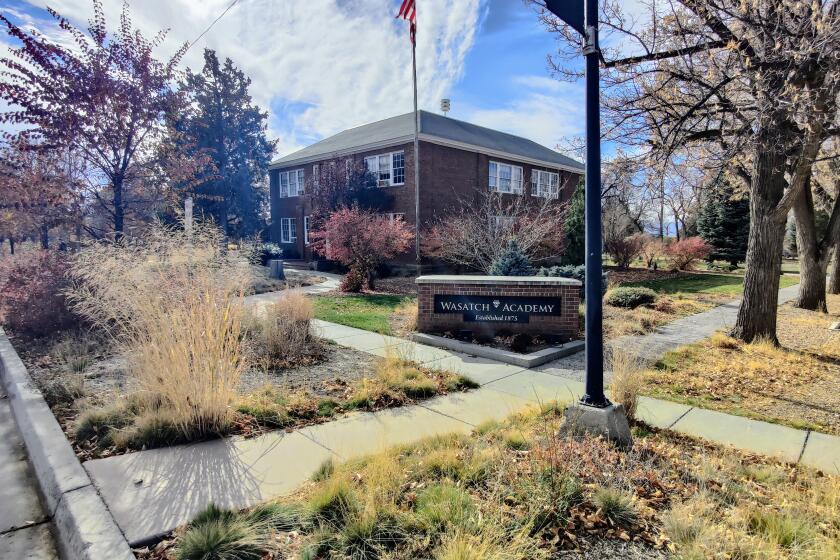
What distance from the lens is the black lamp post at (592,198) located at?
3604 millimetres

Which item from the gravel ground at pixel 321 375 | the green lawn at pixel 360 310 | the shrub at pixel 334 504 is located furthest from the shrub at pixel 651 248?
the shrub at pixel 334 504

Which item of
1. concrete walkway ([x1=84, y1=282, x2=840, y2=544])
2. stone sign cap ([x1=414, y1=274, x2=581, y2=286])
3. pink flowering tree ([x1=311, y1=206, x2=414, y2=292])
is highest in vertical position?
pink flowering tree ([x1=311, y1=206, x2=414, y2=292])

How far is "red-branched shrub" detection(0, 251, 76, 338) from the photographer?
332 inches

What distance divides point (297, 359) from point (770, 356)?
7.27 metres


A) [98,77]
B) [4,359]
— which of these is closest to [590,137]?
[4,359]

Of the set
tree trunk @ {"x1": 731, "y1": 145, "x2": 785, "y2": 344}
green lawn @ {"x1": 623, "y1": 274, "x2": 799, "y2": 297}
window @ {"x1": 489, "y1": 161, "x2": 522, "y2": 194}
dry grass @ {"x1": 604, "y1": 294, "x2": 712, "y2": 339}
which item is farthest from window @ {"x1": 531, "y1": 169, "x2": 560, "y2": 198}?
tree trunk @ {"x1": 731, "y1": 145, "x2": 785, "y2": 344}

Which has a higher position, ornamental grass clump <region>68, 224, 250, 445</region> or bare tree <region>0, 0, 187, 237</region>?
bare tree <region>0, 0, 187, 237</region>

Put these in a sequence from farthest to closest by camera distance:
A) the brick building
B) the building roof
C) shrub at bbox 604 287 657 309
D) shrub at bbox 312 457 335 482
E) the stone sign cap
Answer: the building roof < the brick building < shrub at bbox 604 287 657 309 < the stone sign cap < shrub at bbox 312 457 335 482

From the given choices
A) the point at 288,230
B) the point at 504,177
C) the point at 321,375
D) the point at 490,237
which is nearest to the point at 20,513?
the point at 321,375

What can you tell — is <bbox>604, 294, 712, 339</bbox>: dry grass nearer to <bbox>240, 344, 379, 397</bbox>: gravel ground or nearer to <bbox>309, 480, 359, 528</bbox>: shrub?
<bbox>240, 344, 379, 397</bbox>: gravel ground

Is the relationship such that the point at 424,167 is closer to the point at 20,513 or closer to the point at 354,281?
the point at 354,281

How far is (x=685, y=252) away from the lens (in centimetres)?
2520

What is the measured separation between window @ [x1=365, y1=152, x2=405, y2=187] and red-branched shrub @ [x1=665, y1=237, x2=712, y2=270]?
1521cm

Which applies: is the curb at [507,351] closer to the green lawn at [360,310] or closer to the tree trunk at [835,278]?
the green lawn at [360,310]
